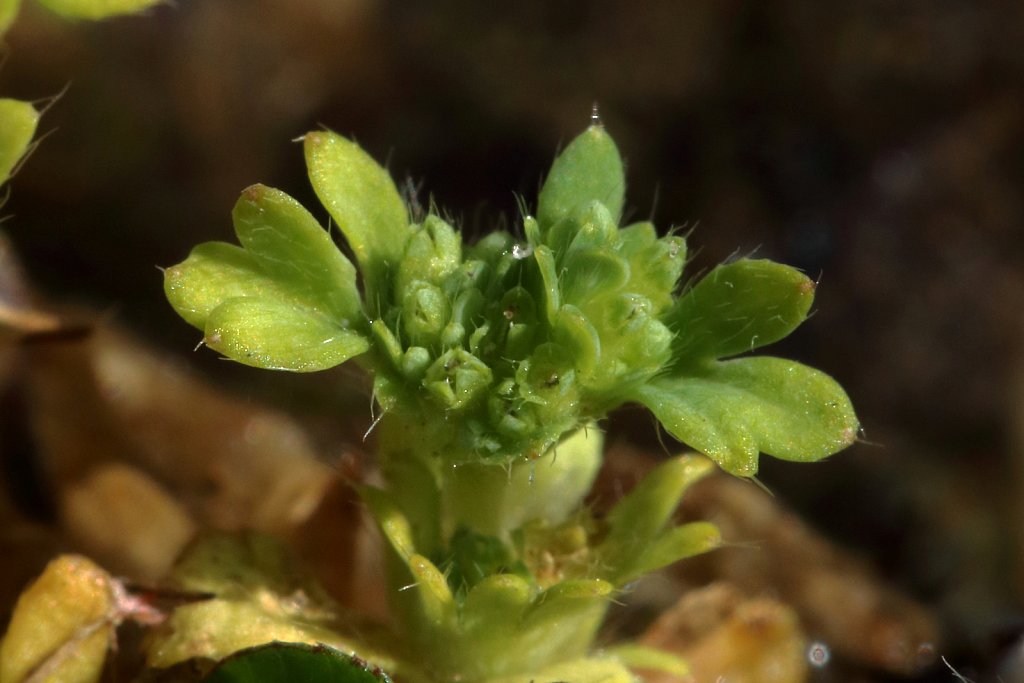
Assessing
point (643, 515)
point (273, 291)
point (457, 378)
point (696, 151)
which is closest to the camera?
point (457, 378)

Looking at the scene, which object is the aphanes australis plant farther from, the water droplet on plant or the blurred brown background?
the blurred brown background

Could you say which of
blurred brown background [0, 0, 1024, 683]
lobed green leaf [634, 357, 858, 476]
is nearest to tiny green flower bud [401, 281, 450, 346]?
lobed green leaf [634, 357, 858, 476]

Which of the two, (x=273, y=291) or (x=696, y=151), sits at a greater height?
(x=273, y=291)

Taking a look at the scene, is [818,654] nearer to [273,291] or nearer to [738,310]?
[738,310]

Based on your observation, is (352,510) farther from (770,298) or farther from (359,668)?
(770,298)

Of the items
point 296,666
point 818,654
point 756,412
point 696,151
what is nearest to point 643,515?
point 756,412

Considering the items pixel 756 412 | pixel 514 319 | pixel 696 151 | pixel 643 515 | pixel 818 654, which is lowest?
pixel 818 654
